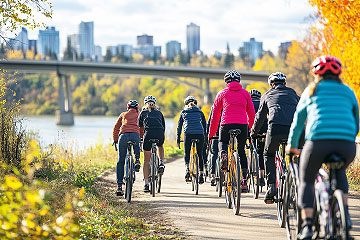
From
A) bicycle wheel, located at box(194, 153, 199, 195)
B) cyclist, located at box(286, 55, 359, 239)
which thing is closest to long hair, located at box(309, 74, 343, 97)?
cyclist, located at box(286, 55, 359, 239)

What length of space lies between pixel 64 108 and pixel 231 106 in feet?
205

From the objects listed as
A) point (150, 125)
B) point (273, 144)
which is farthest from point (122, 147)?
point (273, 144)

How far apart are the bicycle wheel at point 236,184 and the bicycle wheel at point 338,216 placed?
11.8 ft

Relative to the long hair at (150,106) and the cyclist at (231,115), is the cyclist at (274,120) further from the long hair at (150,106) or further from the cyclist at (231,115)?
the long hair at (150,106)

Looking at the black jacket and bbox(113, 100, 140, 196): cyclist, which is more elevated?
the black jacket

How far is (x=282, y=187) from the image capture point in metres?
7.18

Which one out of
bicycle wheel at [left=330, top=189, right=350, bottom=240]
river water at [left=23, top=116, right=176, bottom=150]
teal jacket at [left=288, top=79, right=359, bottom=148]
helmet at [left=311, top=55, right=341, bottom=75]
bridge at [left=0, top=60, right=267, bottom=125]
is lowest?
river water at [left=23, top=116, right=176, bottom=150]

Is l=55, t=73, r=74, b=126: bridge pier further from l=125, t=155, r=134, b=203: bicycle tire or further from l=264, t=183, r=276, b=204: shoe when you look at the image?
l=264, t=183, r=276, b=204: shoe

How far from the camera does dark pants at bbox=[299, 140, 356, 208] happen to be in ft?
16.1

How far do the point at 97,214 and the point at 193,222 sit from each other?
1280 mm

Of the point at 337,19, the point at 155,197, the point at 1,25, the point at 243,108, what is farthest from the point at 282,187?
the point at 337,19

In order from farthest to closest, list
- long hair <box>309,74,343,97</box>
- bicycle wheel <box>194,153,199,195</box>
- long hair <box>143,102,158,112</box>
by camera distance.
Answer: long hair <box>143,102,158,112</box> → bicycle wheel <box>194,153,199,195</box> → long hair <box>309,74,343,97</box>

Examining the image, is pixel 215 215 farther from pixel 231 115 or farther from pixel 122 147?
pixel 122 147

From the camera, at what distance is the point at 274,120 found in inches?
310
